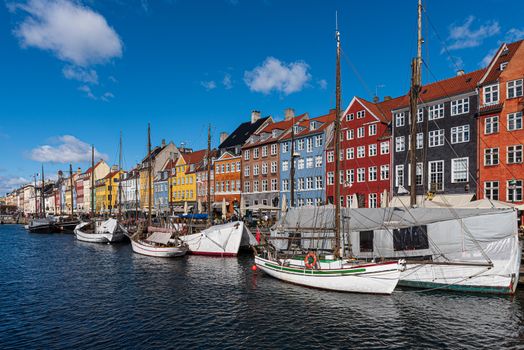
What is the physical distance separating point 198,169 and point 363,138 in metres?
40.4

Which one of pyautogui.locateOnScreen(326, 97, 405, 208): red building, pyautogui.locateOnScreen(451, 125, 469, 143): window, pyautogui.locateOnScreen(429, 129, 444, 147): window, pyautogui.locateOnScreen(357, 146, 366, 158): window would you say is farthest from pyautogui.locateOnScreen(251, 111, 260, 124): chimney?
pyautogui.locateOnScreen(451, 125, 469, 143): window

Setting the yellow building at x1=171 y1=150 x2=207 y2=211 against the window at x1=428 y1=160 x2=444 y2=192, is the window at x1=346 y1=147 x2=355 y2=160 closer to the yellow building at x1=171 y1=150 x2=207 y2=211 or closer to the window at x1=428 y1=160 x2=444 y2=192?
the window at x1=428 y1=160 x2=444 y2=192

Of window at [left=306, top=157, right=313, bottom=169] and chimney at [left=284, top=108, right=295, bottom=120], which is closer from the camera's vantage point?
window at [left=306, top=157, right=313, bottom=169]

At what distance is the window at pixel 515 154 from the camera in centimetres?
3691

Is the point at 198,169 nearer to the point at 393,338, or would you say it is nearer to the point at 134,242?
the point at 134,242

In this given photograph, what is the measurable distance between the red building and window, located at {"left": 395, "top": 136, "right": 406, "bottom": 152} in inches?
45.4

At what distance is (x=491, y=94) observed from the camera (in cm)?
3894

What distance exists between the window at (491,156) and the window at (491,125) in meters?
1.81

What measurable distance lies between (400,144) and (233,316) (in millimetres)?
35559

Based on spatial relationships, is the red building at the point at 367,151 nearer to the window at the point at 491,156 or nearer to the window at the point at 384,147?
the window at the point at 384,147

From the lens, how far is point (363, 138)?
52.1m

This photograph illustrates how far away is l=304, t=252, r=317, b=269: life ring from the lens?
78.2 ft

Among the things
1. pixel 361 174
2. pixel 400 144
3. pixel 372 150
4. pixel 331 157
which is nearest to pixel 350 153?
pixel 331 157

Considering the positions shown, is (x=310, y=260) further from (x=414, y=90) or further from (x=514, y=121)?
(x=514, y=121)
